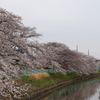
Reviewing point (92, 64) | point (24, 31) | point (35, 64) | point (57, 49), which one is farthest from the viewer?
point (92, 64)

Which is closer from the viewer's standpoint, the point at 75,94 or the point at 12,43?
the point at 12,43

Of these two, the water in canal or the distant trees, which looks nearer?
the distant trees

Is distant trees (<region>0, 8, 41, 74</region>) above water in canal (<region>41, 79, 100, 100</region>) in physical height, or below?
above

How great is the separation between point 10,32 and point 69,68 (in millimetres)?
24243

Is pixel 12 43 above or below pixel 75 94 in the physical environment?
above

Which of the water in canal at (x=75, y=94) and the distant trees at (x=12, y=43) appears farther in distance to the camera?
the water in canal at (x=75, y=94)

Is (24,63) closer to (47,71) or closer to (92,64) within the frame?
(47,71)

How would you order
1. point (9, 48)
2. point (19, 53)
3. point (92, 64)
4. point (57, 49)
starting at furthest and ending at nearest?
point (92, 64) < point (57, 49) < point (19, 53) < point (9, 48)

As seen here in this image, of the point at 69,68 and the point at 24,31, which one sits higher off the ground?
the point at 24,31

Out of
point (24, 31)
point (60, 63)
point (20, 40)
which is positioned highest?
point (24, 31)

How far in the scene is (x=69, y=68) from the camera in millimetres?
38875

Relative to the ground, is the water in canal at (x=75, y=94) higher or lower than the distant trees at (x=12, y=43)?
lower

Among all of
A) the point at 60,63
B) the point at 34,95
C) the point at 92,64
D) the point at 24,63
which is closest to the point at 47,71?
the point at 60,63

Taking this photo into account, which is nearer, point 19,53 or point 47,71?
point 19,53
